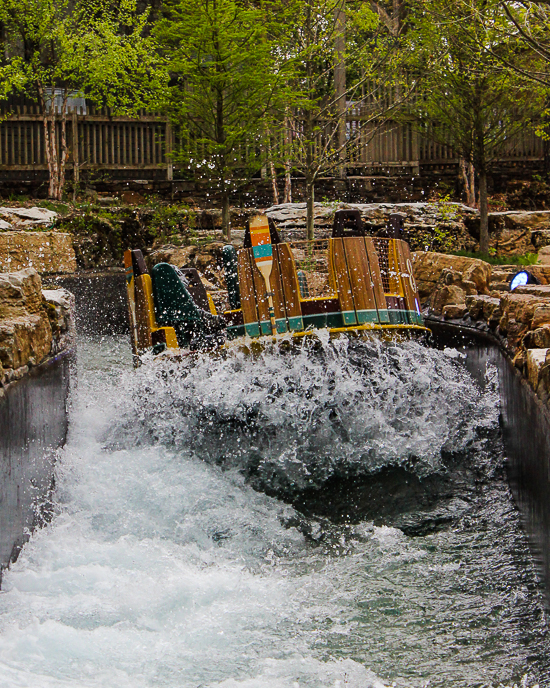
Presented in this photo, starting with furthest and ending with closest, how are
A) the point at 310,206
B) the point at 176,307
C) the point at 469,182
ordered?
1. the point at 469,182
2. the point at 310,206
3. the point at 176,307

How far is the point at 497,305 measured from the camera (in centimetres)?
774

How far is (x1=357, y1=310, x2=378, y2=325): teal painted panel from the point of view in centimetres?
647

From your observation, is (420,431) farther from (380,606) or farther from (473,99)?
(473,99)

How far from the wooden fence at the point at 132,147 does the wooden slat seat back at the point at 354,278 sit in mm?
11879

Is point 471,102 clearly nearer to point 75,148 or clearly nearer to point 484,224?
point 484,224

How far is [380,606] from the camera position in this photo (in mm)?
3938

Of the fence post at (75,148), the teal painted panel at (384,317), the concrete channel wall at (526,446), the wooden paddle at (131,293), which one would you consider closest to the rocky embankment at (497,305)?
the concrete channel wall at (526,446)

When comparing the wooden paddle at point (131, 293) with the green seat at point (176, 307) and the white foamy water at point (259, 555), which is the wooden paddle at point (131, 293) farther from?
the white foamy water at point (259, 555)

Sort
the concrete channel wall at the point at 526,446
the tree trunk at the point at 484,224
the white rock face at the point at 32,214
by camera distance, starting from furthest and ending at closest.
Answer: the white rock face at the point at 32,214 → the tree trunk at the point at 484,224 → the concrete channel wall at the point at 526,446

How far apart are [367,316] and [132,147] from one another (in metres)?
14.1

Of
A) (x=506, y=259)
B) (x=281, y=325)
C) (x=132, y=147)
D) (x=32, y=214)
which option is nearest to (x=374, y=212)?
(x=506, y=259)

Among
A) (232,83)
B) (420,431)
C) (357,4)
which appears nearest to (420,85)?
(357,4)

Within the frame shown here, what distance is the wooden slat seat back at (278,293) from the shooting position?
6395mm

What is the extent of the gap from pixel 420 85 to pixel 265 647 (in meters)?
13.3
